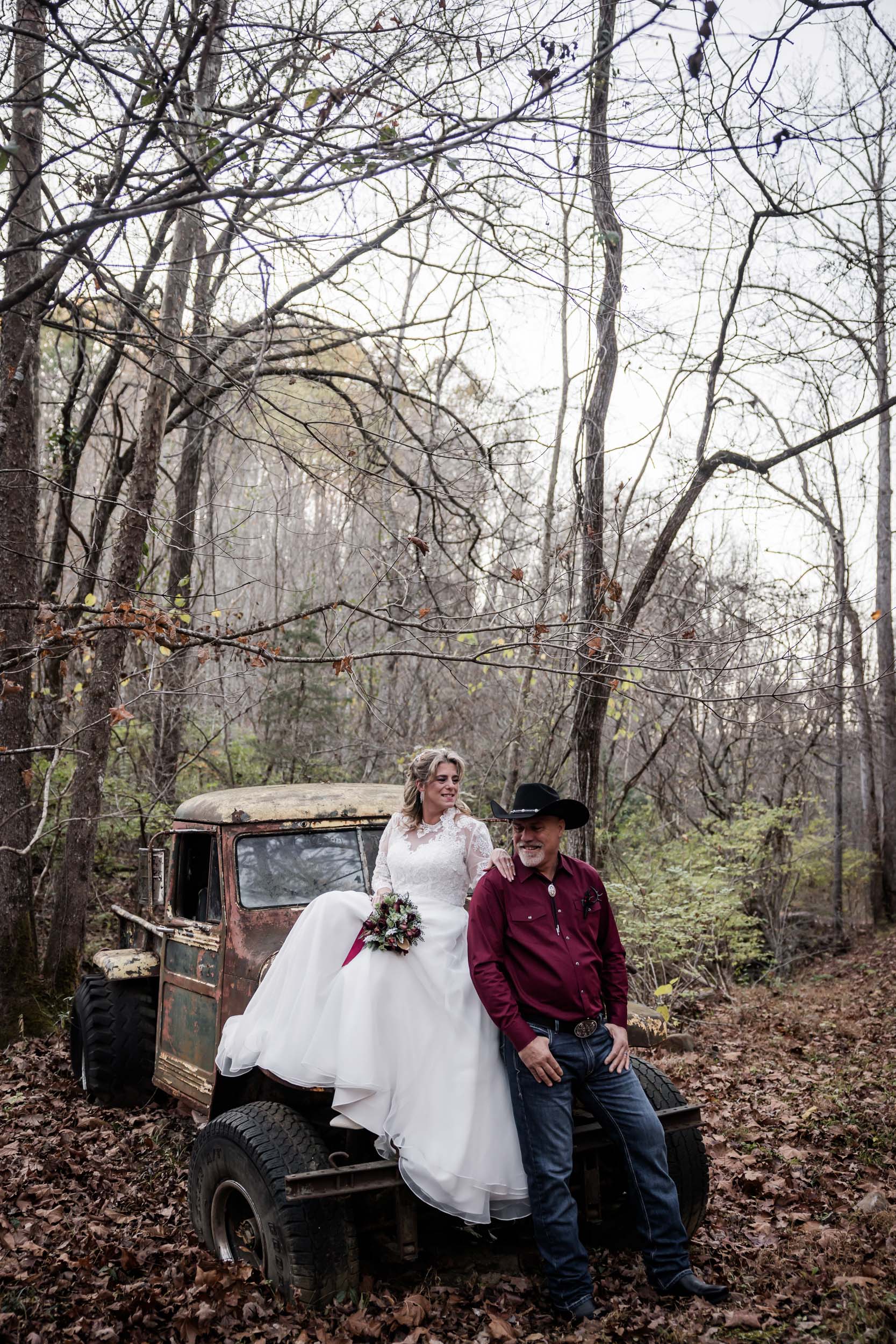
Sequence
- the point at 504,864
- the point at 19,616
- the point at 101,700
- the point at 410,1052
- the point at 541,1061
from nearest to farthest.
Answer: the point at 541,1061, the point at 410,1052, the point at 504,864, the point at 19,616, the point at 101,700

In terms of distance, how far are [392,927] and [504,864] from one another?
573mm

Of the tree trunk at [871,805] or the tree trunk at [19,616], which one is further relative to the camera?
the tree trunk at [871,805]

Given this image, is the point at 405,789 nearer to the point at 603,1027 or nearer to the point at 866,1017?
the point at 603,1027

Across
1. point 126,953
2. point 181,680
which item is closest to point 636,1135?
point 126,953

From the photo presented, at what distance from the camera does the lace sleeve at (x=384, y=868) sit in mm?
4926

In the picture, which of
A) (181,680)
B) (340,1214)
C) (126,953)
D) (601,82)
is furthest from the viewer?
(181,680)

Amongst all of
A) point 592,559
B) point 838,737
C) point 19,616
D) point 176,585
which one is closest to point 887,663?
point 838,737

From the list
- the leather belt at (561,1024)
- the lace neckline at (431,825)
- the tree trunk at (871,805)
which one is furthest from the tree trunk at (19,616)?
the tree trunk at (871,805)

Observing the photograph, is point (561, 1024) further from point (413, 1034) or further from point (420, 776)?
point (420, 776)

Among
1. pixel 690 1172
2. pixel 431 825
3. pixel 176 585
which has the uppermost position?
pixel 176 585

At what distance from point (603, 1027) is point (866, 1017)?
6888 millimetres

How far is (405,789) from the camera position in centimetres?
520

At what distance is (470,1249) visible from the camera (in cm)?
450

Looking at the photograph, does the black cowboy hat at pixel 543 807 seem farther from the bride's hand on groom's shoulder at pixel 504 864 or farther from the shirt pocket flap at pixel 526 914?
the shirt pocket flap at pixel 526 914
